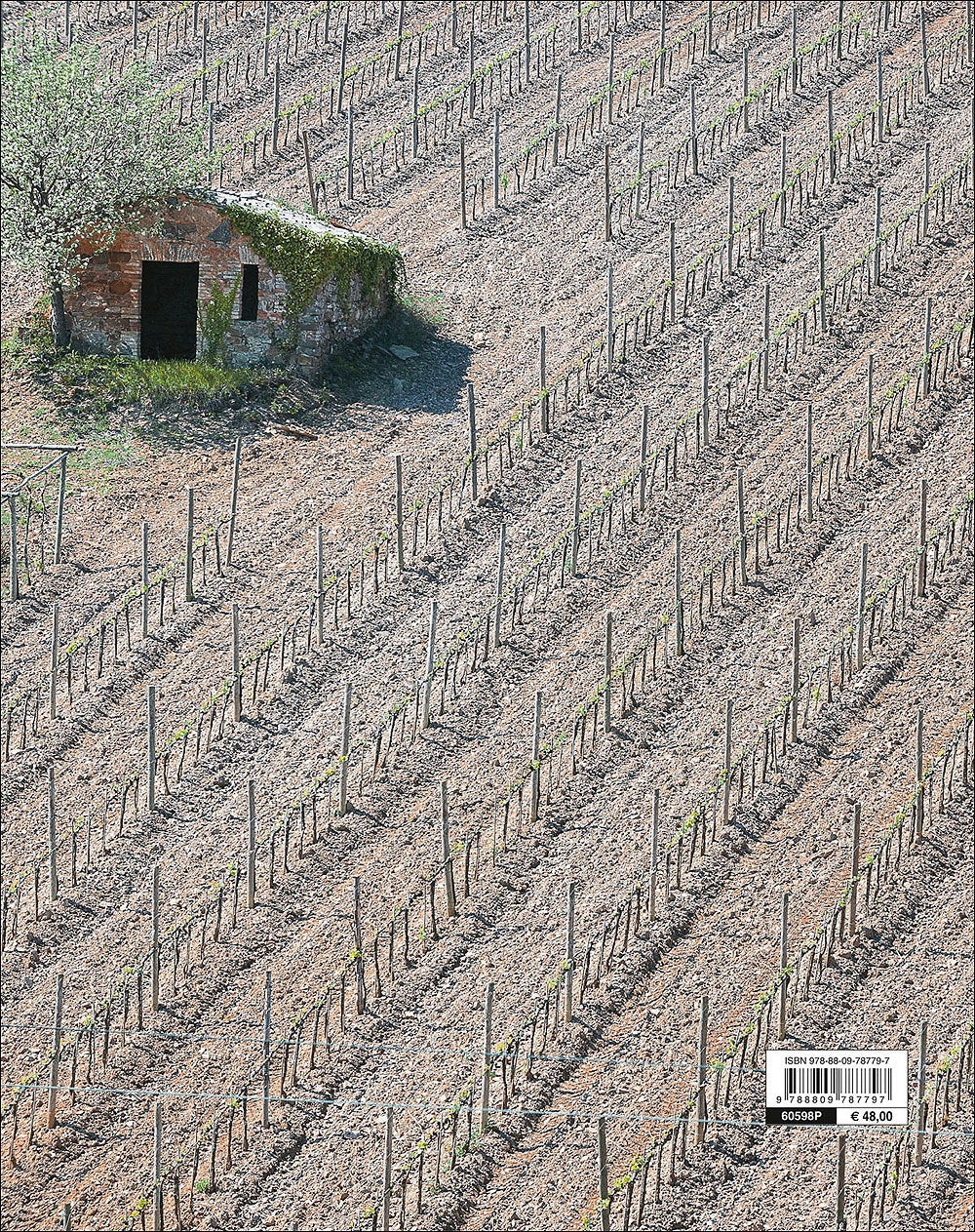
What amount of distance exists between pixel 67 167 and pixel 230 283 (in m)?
2.78

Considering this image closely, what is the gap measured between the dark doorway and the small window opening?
33.8 inches

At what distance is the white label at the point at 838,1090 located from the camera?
17.6 metres

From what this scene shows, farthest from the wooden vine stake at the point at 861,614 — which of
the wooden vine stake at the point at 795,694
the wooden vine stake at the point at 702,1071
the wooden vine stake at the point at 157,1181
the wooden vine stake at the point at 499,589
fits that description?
the wooden vine stake at the point at 157,1181

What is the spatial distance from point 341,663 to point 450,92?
1564 centimetres

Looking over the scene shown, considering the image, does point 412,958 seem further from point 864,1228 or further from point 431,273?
point 431,273

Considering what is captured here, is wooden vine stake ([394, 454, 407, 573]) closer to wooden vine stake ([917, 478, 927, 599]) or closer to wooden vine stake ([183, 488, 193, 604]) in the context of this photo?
wooden vine stake ([183, 488, 193, 604])

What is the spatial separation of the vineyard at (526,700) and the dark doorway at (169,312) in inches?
63.9

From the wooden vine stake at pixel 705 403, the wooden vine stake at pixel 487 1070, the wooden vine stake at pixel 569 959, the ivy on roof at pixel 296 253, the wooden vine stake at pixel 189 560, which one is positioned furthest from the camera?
the ivy on roof at pixel 296 253

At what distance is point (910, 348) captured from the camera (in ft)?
93.8

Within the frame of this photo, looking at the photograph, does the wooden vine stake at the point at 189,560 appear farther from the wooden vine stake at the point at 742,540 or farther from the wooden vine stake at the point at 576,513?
the wooden vine stake at the point at 742,540

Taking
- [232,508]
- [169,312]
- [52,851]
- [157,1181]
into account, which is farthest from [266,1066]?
[169,312]

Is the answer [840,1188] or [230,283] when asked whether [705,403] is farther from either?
[840,1188]

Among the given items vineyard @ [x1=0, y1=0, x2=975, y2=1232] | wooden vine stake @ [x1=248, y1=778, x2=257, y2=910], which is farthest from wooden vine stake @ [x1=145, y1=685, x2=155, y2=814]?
wooden vine stake @ [x1=248, y1=778, x2=257, y2=910]

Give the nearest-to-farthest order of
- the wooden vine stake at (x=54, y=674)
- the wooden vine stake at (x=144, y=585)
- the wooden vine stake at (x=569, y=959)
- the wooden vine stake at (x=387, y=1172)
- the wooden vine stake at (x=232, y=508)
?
the wooden vine stake at (x=387, y=1172) < the wooden vine stake at (x=569, y=959) < the wooden vine stake at (x=54, y=674) < the wooden vine stake at (x=144, y=585) < the wooden vine stake at (x=232, y=508)
